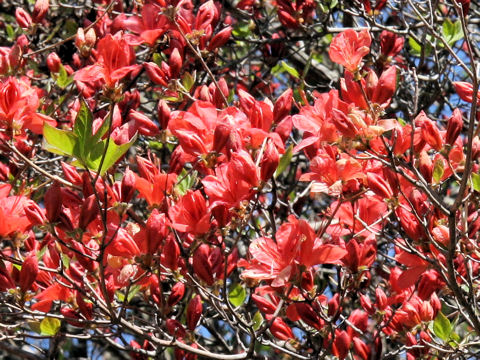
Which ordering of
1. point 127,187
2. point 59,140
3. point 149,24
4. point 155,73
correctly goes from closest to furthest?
point 59,140 → point 127,187 → point 155,73 → point 149,24

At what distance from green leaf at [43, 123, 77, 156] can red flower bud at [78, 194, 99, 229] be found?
0.49 ft

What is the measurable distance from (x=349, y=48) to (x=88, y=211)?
0.83 m

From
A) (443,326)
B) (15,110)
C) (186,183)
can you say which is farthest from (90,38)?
(443,326)

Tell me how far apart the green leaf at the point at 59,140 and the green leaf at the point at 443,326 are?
120cm

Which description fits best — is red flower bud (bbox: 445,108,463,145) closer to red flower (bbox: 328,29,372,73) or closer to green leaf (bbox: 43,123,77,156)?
red flower (bbox: 328,29,372,73)

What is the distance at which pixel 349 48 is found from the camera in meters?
1.94

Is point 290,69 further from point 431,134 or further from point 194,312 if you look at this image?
point 194,312

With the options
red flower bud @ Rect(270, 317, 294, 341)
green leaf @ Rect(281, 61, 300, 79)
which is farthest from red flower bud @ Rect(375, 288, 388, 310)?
green leaf @ Rect(281, 61, 300, 79)

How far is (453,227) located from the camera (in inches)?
61.2

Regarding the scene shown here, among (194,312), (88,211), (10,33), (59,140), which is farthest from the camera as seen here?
(10,33)

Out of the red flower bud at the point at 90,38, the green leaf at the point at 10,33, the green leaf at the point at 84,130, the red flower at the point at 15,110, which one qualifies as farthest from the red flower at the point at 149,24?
the green leaf at the point at 10,33

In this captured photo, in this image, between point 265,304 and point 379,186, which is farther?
point 265,304

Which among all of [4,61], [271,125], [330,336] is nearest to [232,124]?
[271,125]

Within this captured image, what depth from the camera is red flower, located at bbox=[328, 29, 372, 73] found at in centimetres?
193
